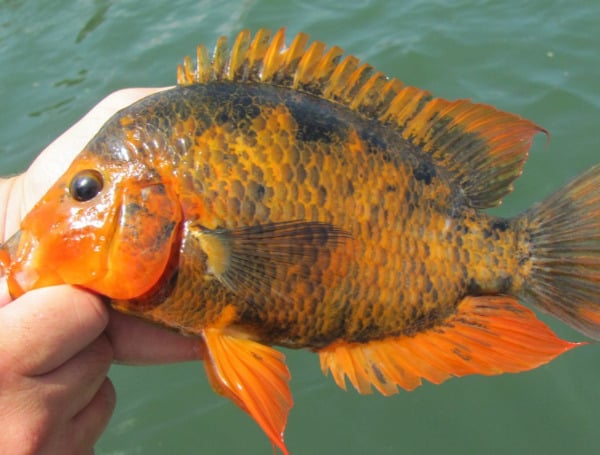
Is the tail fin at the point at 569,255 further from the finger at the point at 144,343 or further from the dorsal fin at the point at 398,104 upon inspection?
the finger at the point at 144,343

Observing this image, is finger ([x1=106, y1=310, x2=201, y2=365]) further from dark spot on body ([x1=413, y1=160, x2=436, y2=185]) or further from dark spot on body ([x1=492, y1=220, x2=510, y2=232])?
dark spot on body ([x1=492, y1=220, x2=510, y2=232])

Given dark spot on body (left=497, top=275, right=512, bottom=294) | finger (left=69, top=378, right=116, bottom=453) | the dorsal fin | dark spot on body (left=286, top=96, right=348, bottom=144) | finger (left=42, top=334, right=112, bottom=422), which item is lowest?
finger (left=69, top=378, right=116, bottom=453)

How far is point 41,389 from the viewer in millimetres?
2199

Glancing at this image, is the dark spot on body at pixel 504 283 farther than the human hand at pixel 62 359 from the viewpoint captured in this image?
Yes

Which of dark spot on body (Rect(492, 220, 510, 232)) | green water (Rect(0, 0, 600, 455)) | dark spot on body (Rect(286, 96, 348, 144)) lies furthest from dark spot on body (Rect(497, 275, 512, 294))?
dark spot on body (Rect(286, 96, 348, 144))

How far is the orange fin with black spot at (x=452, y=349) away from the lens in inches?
90.7

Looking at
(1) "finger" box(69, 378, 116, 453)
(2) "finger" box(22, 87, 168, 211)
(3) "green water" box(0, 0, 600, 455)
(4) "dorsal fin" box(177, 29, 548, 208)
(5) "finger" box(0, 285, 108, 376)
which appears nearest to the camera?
(5) "finger" box(0, 285, 108, 376)

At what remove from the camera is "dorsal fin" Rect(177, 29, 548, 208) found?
7.72ft

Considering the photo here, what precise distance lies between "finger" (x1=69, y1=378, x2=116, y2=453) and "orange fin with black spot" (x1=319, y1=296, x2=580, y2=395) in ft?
3.34

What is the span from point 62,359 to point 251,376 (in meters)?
0.69

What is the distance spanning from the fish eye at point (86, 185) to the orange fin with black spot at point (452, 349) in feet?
3.34

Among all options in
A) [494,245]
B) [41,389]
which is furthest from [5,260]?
[494,245]

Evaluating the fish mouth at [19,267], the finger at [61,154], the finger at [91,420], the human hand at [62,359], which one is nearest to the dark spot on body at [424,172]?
the human hand at [62,359]

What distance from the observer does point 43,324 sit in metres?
2.05
